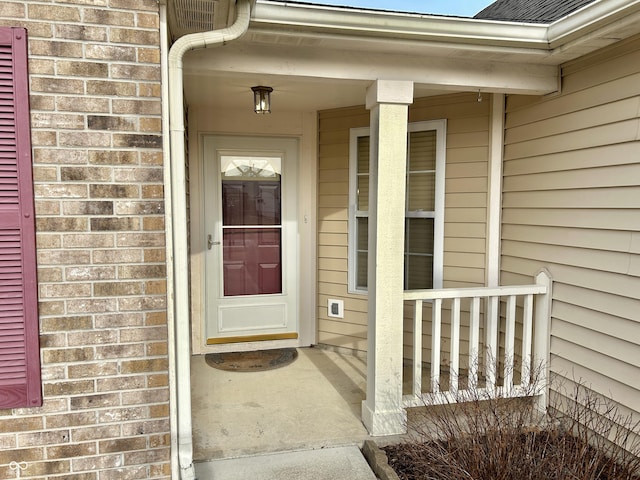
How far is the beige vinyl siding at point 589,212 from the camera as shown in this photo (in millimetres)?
2461

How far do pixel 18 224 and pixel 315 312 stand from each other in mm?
2953

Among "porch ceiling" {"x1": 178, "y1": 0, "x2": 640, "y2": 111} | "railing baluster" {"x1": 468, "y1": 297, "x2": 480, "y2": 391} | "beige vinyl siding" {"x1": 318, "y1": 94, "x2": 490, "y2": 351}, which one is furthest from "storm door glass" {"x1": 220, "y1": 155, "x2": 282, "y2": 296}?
"railing baluster" {"x1": 468, "y1": 297, "x2": 480, "y2": 391}

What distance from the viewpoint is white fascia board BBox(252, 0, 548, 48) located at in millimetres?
2285

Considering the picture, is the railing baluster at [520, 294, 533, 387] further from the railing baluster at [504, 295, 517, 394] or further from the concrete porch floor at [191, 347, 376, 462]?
the concrete porch floor at [191, 347, 376, 462]

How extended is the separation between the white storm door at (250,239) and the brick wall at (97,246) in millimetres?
2204

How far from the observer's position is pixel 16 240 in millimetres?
1821

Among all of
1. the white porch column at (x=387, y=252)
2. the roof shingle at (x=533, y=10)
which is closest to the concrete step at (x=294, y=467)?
the white porch column at (x=387, y=252)

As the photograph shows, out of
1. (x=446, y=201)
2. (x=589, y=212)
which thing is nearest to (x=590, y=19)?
(x=589, y=212)

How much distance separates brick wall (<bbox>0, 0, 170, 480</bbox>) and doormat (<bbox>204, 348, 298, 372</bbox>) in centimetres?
188

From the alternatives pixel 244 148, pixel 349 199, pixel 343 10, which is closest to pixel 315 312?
pixel 349 199

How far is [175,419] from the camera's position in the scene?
6.75 feet

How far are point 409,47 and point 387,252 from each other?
1212mm

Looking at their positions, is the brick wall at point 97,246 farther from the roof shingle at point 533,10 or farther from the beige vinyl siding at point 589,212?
the beige vinyl siding at point 589,212

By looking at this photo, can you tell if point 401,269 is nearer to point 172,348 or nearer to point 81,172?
point 172,348
